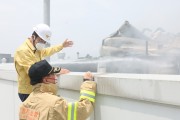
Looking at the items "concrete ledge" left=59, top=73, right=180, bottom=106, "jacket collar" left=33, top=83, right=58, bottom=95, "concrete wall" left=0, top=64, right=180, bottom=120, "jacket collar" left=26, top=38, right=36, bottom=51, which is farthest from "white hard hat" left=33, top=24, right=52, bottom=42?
"jacket collar" left=33, top=83, right=58, bottom=95

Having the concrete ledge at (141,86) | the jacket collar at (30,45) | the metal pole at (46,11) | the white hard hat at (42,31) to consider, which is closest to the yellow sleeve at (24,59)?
the jacket collar at (30,45)

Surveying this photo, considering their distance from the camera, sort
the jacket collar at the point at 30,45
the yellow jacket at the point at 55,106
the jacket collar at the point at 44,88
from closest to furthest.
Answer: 1. the yellow jacket at the point at 55,106
2. the jacket collar at the point at 44,88
3. the jacket collar at the point at 30,45

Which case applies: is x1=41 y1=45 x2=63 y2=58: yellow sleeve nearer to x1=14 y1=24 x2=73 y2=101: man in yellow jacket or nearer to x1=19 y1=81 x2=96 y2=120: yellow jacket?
x1=14 y1=24 x2=73 y2=101: man in yellow jacket

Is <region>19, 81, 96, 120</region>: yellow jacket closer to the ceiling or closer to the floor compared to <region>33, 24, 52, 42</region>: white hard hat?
closer to the floor

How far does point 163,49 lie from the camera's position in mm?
4457

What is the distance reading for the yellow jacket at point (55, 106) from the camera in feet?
8.39

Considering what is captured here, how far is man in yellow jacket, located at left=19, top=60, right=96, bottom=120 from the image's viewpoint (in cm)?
257

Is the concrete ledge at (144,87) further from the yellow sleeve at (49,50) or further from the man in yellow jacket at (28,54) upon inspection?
the yellow sleeve at (49,50)

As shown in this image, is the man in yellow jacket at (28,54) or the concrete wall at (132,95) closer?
the concrete wall at (132,95)

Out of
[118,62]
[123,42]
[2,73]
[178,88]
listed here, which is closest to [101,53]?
[123,42]

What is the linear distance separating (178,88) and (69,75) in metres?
1.42

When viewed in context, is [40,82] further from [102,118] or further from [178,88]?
[178,88]

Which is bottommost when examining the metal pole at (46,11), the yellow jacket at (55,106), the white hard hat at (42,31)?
the yellow jacket at (55,106)

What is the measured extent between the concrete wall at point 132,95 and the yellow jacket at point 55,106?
0.14 m
